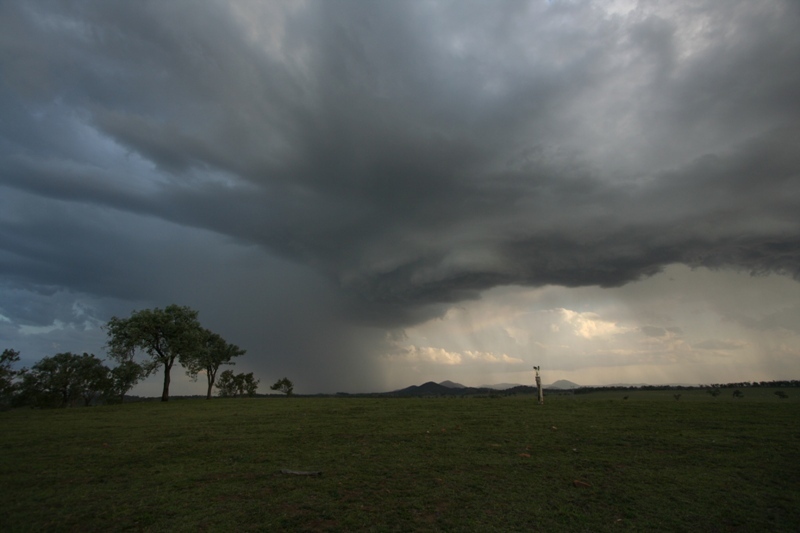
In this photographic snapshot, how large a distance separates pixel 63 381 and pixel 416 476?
2509 inches

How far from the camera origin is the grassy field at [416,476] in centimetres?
956

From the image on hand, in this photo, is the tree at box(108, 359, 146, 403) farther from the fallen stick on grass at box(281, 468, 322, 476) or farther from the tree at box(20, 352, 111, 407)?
the fallen stick on grass at box(281, 468, 322, 476)

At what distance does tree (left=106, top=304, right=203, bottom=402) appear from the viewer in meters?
46.1

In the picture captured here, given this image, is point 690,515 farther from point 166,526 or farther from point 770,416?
point 770,416

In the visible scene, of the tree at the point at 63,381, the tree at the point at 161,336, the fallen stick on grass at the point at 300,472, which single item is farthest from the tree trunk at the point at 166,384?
the fallen stick on grass at the point at 300,472

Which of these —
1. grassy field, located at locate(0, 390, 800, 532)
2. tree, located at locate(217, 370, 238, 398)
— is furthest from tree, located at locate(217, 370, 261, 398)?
grassy field, located at locate(0, 390, 800, 532)

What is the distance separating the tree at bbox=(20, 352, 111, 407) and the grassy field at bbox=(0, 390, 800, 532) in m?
42.4

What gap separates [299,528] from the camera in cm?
904

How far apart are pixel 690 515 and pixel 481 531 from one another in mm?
5297

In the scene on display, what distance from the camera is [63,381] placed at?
5525cm

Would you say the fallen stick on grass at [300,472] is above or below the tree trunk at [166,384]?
below

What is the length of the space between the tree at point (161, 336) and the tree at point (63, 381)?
16885mm

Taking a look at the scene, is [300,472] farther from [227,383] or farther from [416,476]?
[227,383]

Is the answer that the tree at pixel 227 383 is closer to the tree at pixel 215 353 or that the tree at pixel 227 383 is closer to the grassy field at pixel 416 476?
the tree at pixel 215 353
